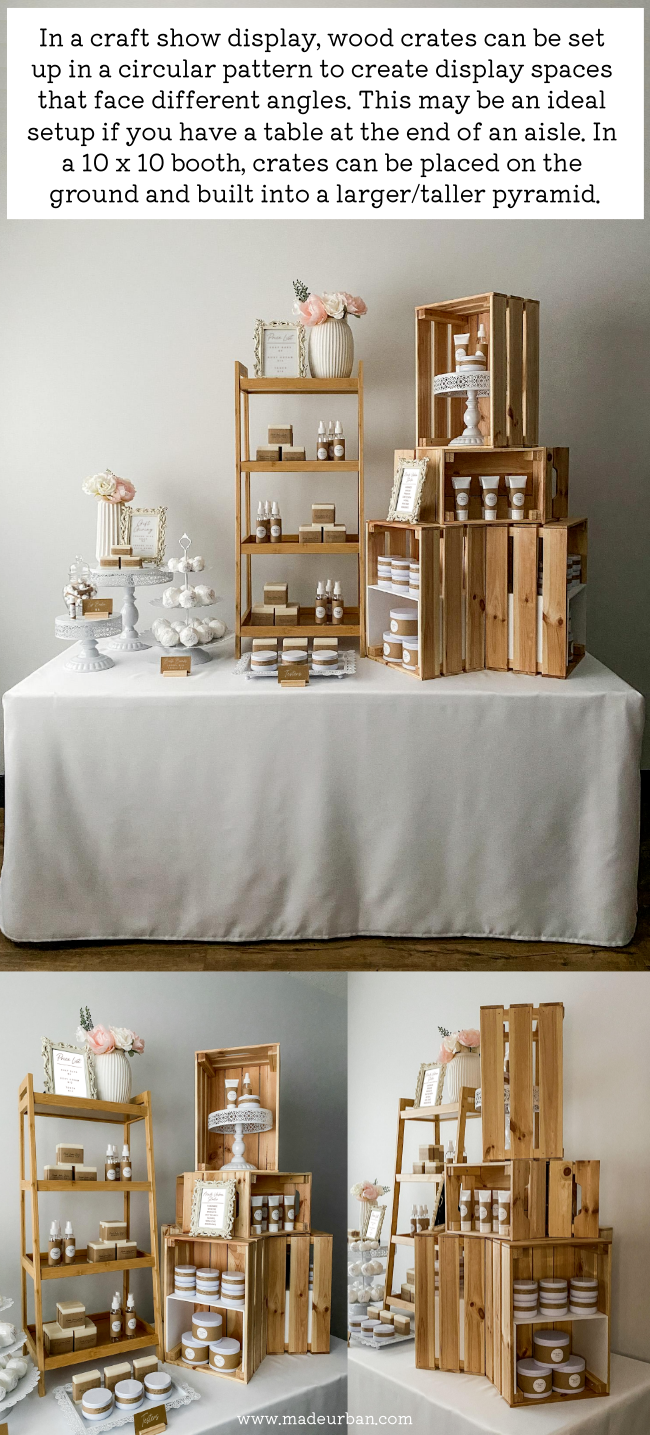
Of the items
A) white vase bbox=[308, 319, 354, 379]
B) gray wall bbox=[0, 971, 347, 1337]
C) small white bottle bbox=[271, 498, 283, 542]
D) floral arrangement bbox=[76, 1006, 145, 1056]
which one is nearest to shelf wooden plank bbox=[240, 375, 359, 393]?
white vase bbox=[308, 319, 354, 379]

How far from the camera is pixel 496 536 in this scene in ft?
9.04

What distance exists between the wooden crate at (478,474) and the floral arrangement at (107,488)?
2.44 ft

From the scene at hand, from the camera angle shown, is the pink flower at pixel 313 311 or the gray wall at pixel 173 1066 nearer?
the gray wall at pixel 173 1066

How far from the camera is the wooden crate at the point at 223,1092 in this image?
5.99 ft

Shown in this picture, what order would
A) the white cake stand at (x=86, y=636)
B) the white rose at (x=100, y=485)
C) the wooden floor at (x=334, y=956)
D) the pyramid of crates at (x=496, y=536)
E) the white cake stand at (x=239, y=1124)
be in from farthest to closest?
1. the white rose at (x=100, y=485)
2. the white cake stand at (x=86, y=636)
3. the pyramid of crates at (x=496, y=536)
4. the wooden floor at (x=334, y=956)
5. the white cake stand at (x=239, y=1124)

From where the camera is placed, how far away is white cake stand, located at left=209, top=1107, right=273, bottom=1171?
6.30 ft

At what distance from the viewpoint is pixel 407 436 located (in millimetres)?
3434

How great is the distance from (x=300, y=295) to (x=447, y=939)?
71.0 inches

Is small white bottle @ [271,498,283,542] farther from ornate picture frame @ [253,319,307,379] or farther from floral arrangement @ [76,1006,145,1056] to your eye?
floral arrangement @ [76,1006,145,1056]

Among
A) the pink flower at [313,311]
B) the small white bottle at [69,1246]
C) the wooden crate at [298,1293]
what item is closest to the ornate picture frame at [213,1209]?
the wooden crate at [298,1293]

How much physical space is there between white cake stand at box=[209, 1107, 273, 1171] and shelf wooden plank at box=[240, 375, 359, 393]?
1.84 meters

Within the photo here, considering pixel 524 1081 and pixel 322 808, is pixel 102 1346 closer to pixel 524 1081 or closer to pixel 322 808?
pixel 524 1081

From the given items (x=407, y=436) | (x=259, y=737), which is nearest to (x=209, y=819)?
(x=259, y=737)

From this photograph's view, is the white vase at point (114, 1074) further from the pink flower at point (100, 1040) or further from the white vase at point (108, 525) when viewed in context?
the white vase at point (108, 525)
